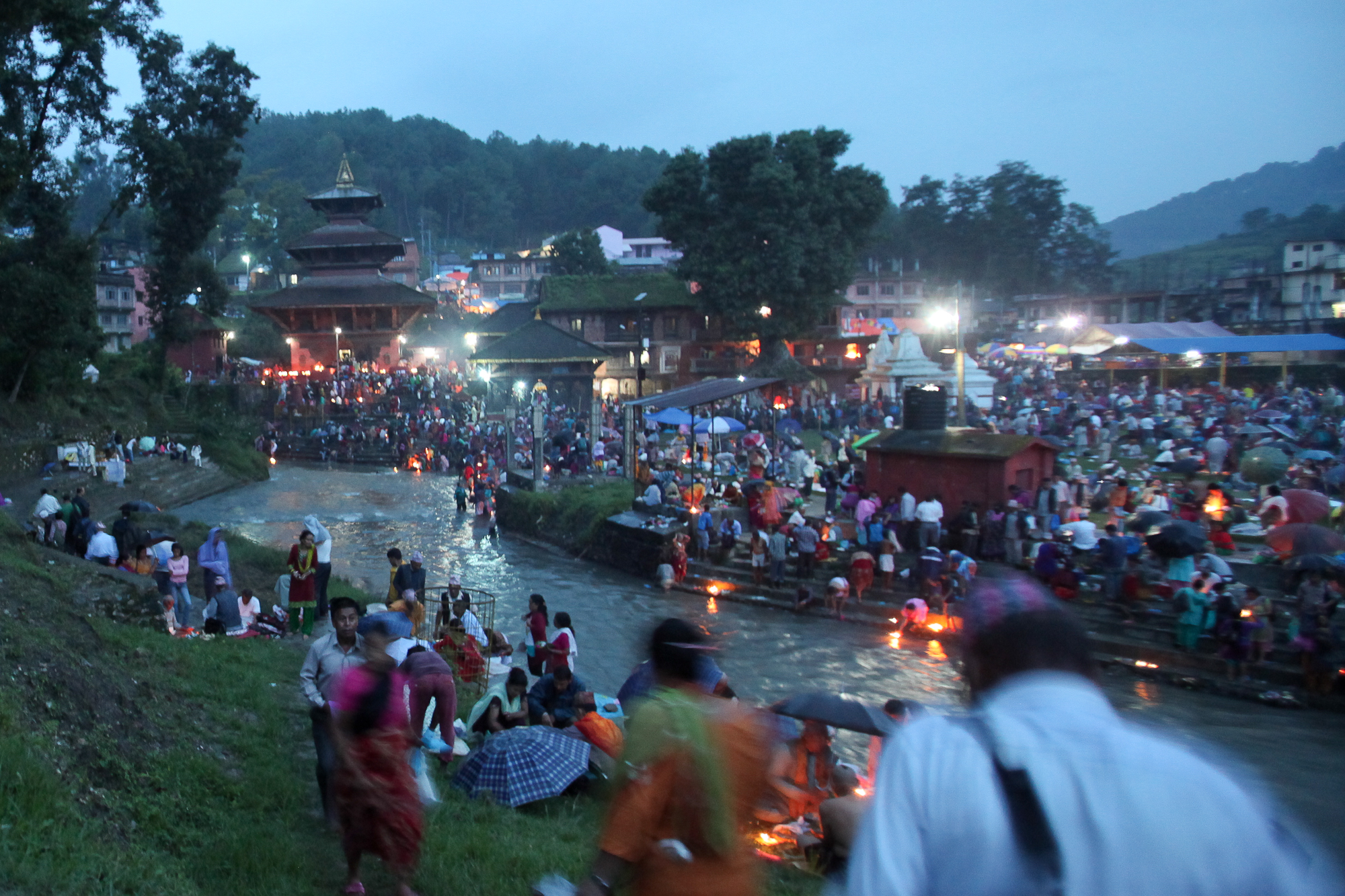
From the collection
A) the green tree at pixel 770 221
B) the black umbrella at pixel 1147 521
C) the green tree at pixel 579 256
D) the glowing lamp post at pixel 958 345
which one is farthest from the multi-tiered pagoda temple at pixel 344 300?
the black umbrella at pixel 1147 521

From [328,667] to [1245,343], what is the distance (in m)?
32.8

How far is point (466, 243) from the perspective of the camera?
106m

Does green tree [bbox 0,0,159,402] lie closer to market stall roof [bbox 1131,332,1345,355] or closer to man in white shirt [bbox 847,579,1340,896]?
man in white shirt [bbox 847,579,1340,896]

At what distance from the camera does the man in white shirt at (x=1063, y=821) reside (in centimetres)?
145

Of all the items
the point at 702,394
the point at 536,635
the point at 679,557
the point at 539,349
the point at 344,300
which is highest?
the point at 344,300

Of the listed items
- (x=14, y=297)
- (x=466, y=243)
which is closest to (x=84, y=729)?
(x=14, y=297)

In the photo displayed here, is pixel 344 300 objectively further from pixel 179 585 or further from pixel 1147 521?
pixel 1147 521

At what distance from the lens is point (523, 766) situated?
619cm

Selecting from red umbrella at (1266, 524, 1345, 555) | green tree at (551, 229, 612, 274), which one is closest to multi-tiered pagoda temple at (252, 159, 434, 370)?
green tree at (551, 229, 612, 274)

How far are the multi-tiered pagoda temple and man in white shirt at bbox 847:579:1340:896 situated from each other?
45.3m

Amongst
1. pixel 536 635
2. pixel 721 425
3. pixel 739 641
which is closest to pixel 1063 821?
pixel 536 635

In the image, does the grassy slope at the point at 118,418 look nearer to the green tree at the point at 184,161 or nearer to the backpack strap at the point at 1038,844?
the green tree at the point at 184,161

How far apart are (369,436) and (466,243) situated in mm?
75503

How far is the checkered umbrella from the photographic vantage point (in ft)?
20.0
